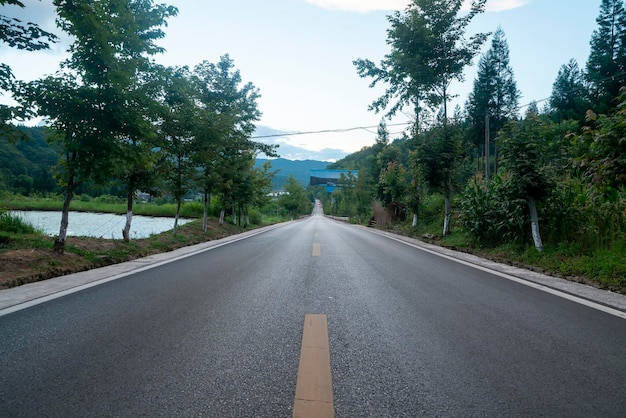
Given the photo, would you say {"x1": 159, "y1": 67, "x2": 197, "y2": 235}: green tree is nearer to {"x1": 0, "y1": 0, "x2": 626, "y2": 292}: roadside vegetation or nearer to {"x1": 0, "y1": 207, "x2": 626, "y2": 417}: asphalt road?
{"x1": 0, "y1": 0, "x2": 626, "y2": 292}: roadside vegetation

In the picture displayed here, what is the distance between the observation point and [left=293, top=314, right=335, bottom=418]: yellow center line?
6.46 ft

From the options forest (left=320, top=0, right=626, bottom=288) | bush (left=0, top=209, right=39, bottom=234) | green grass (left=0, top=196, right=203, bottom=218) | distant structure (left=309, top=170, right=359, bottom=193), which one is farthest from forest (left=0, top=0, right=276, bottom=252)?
distant structure (left=309, top=170, right=359, bottom=193)

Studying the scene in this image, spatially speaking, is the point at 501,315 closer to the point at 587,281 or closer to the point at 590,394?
the point at 590,394

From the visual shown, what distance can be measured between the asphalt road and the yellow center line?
0.20 feet

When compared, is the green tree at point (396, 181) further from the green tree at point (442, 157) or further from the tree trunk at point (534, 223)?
the tree trunk at point (534, 223)

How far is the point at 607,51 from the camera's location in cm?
3825

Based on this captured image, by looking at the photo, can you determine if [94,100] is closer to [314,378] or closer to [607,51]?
[314,378]

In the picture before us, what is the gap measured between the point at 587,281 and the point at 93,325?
7.48 meters

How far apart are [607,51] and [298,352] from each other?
51.1 meters

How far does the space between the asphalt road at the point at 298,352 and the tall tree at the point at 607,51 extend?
45.0 metres

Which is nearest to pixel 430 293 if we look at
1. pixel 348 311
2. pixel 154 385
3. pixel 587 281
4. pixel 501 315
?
pixel 501 315

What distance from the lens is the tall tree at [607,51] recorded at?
123 ft

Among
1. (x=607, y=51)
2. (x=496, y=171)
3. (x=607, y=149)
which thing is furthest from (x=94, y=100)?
(x=607, y=51)

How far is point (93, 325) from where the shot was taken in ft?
11.4
